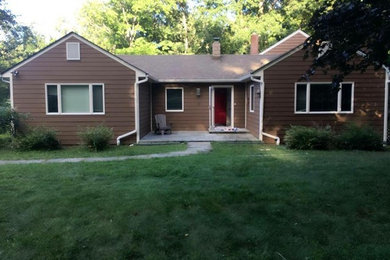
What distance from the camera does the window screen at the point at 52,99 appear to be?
10.7 metres

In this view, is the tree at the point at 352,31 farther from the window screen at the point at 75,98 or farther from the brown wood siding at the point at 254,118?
the window screen at the point at 75,98

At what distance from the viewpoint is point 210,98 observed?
13883mm

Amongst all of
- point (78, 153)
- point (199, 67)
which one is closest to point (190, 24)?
point (199, 67)

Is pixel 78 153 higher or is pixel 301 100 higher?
pixel 301 100

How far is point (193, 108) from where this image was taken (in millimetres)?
14016

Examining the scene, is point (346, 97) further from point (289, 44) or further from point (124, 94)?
point (124, 94)

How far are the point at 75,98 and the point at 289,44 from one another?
39.4 ft

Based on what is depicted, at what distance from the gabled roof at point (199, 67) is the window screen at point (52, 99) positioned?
4086mm


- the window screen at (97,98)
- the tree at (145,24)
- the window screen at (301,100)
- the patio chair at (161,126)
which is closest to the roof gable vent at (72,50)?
the window screen at (97,98)

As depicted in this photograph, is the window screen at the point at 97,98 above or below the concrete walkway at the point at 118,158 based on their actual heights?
above

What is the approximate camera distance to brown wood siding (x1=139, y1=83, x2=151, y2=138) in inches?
454

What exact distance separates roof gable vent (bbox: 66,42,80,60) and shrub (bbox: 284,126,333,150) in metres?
7.52

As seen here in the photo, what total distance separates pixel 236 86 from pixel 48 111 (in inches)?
307

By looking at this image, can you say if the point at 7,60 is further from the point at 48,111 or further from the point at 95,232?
the point at 95,232
